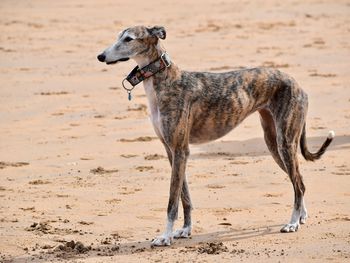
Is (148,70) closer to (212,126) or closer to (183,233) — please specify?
(212,126)

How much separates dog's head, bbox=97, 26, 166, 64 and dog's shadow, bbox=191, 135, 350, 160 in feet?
13.0

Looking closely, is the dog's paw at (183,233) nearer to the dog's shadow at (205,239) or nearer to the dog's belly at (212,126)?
the dog's shadow at (205,239)

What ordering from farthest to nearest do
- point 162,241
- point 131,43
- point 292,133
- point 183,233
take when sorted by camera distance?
point 292,133 < point 183,233 < point 131,43 < point 162,241

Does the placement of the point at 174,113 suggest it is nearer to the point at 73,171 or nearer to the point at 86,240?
the point at 86,240

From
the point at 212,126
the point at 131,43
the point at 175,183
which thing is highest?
the point at 131,43

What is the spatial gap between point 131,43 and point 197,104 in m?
0.83

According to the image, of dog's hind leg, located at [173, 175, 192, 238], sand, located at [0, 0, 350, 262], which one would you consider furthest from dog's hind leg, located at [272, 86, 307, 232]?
dog's hind leg, located at [173, 175, 192, 238]

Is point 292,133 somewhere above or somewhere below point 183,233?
above

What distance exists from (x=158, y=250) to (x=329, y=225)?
174cm

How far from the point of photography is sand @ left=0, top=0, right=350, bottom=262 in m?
8.45

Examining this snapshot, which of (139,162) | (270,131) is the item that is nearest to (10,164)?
(139,162)

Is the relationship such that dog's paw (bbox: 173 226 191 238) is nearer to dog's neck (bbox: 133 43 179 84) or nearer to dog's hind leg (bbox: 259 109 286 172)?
dog's hind leg (bbox: 259 109 286 172)

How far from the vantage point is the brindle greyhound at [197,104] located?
8.51 meters

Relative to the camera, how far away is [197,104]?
8680 millimetres
